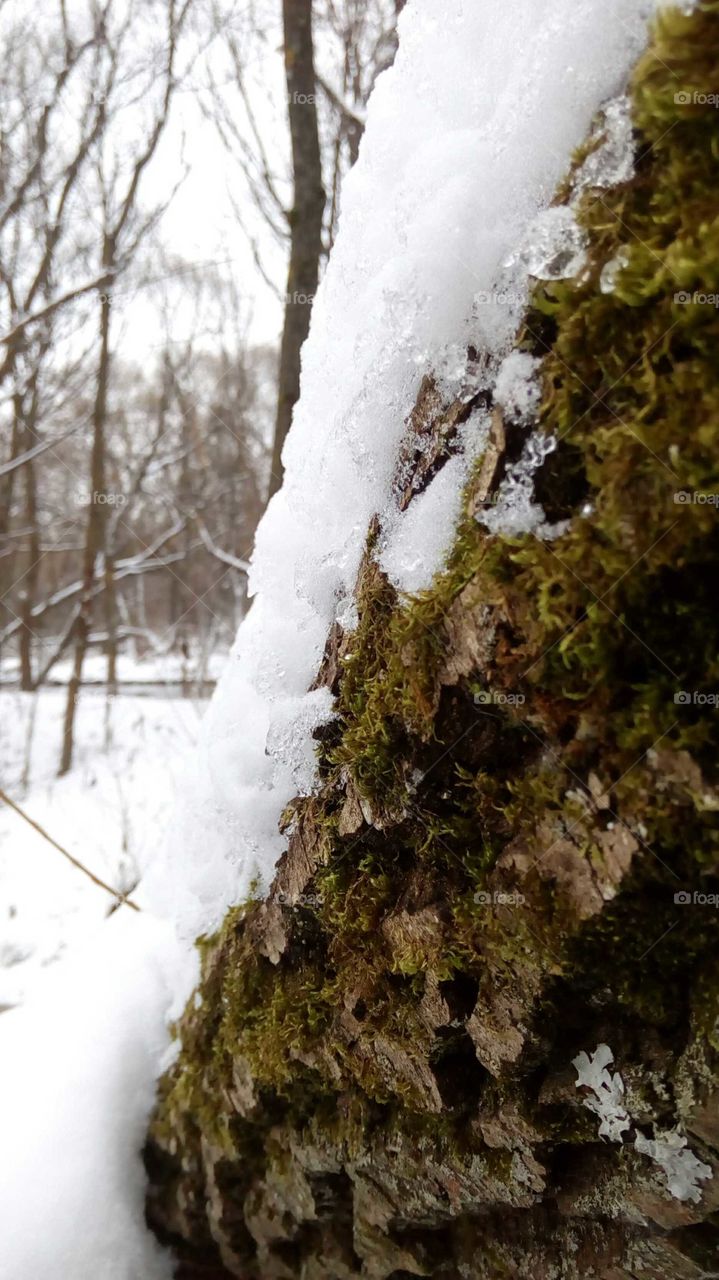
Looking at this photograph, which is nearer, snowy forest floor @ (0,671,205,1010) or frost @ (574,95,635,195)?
frost @ (574,95,635,195)

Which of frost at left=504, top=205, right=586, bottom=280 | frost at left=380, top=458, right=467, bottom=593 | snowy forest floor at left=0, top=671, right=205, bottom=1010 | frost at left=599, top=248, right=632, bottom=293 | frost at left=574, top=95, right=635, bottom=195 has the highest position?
frost at left=574, top=95, right=635, bottom=195

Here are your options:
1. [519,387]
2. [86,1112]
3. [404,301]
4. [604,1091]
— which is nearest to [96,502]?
[86,1112]

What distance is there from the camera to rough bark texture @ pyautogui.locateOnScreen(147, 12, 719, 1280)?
616mm

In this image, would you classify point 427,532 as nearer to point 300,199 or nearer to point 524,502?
point 524,502

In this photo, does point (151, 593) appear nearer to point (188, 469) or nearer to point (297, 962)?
point (188, 469)

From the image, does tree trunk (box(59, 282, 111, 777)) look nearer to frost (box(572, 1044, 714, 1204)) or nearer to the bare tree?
the bare tree

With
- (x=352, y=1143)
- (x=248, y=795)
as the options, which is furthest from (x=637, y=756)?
(x=352, y=1143)

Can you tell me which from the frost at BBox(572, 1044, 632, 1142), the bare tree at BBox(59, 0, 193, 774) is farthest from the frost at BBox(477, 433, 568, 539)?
the bare tree at BBox(59, 0, 193, 774)

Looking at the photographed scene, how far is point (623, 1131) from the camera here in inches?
32.4

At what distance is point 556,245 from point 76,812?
29.4 ft

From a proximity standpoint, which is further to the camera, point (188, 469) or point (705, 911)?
point (188, 469)

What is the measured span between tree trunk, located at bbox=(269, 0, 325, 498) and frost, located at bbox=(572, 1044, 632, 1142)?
129 inches

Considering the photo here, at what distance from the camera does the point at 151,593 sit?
1138 inches

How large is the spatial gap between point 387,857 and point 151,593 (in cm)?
2948
